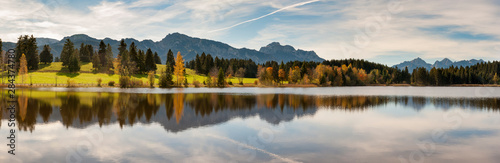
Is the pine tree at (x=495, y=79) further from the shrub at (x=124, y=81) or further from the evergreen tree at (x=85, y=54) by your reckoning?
the evergreen tree at (x=85, y=54)

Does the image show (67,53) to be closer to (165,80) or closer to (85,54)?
(85,54)

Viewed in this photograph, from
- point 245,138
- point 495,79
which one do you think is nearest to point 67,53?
point 245,138

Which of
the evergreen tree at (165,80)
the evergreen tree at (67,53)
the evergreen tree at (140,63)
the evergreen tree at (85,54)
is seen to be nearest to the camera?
the evergreen tree at (165,80)

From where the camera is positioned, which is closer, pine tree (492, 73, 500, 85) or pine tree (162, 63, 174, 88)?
pine tree (162, 63, 174, 88)

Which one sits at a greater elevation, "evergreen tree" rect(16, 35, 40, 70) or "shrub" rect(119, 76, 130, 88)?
"evergreen tree" rect(16, 35, 40, 70)

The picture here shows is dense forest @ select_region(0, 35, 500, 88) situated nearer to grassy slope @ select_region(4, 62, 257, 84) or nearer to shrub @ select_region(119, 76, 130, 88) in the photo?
shrub @ select_region(119, 76, 130, 88)

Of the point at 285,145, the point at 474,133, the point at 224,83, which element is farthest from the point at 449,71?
the point at 285,145

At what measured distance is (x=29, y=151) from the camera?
17.2 m

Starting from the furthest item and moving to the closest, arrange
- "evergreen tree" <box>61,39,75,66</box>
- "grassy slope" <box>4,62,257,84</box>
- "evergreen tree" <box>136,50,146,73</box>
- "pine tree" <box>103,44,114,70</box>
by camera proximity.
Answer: "pine tree" <box>103,44,114,70</box> < "evergreen tree" <box>61,39,75,66</box> < "evergreen tree" <box>136,50,146,73</box> < "grassy slope" <box>4,62,257,84</box>

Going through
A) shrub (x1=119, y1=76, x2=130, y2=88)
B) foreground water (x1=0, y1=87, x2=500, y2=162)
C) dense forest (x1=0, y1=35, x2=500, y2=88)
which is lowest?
foreground water (x1=0, y1=87, x2=500, y2=162)

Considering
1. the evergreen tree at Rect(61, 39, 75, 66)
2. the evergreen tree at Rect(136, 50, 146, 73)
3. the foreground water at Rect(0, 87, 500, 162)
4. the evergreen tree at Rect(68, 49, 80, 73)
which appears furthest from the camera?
Answer: the evergreen tree at Rect(61, 39, 75, 66)

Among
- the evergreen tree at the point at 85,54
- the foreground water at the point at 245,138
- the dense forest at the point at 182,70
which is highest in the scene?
the evergreen tree at the point at 85,54

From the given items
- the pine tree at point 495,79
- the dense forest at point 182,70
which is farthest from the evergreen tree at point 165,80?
the pine tree at point 495,79

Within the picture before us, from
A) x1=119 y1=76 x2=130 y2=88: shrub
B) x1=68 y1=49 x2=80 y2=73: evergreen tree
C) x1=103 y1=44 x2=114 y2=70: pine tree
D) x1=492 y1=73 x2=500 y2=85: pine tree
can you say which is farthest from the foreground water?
x1=492 y1=73 x2=500 y2=85: pine tree
